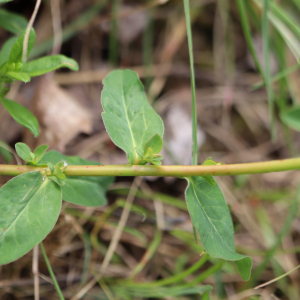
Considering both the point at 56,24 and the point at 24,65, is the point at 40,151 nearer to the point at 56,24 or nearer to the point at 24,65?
the point at 24,65

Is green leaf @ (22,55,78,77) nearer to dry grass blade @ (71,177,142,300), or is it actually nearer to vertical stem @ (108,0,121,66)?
dry grass blade @ (71,177,142,300)

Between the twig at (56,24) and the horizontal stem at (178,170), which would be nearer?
the horizontal stem at (178,170)

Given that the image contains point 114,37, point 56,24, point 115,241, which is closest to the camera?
point 115,241

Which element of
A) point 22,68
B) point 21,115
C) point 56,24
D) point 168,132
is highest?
point 56,24

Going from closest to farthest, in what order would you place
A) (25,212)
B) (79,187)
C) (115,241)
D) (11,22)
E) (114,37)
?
1. (25,212)
2. (79,187)
3. (11,22)
4. (115,241)
5. (114,37)

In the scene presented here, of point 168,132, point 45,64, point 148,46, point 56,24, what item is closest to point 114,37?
point 148,46

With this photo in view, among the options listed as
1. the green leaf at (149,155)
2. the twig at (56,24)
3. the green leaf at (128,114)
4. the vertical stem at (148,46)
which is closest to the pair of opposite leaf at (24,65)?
the green leaf at (128,114)

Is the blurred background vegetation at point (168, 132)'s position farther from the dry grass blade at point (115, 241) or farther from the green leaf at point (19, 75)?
the green leaf at point (19, 75)

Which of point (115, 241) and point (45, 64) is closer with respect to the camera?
point (45, 64)
